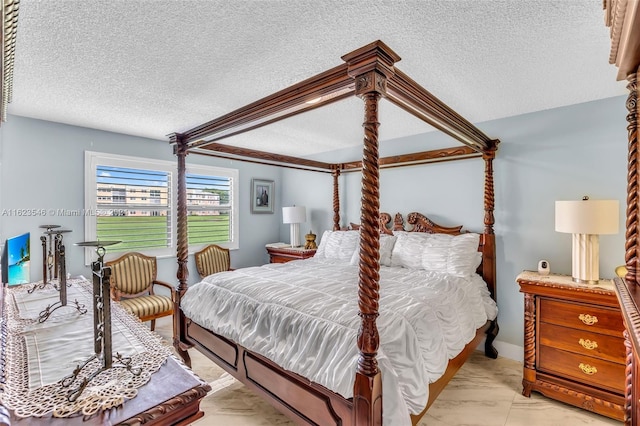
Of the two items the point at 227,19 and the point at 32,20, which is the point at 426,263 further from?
the point at 32,20

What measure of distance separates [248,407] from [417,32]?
111 inches

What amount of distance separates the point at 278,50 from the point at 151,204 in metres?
3.11

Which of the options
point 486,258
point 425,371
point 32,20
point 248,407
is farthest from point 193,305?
point 486,258

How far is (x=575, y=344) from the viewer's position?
2.24 metres

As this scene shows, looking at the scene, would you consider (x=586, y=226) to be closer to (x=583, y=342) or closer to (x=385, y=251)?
(x=583, y=342)

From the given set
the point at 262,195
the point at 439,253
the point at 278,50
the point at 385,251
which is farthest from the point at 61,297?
the point at 262,195

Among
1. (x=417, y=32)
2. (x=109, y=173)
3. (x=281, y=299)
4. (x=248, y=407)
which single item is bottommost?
(x=248, y=407)

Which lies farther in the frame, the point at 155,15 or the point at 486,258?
the point at 486,258

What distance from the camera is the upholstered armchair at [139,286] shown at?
3290 mm

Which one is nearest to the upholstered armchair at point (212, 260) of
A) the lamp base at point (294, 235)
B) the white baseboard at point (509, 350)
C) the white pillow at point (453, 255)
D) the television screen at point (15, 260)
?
the lamp base at point (294, 235)

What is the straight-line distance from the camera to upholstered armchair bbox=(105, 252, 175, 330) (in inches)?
130

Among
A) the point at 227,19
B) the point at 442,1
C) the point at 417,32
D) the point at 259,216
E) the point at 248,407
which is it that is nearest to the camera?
the point at 442,1

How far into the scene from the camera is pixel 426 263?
308 centimetres

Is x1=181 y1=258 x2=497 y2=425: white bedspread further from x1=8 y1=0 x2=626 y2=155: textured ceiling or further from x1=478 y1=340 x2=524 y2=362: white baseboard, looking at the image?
x1=8 y1=0 x2=626 y2=155: textured ceiling
